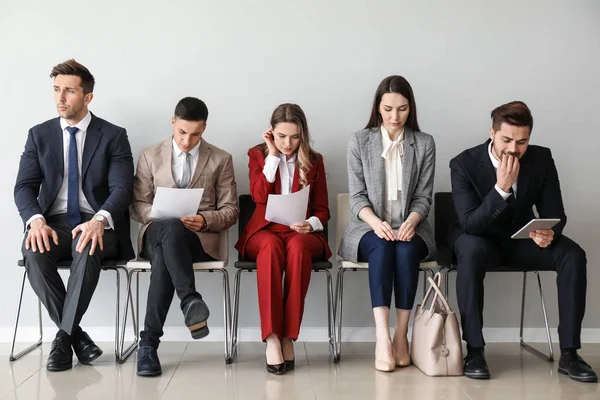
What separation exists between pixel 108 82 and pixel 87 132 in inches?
18.6

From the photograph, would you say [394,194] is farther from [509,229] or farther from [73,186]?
[73,186]

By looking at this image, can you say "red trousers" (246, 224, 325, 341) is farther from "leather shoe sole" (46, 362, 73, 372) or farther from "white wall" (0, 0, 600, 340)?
"leather shoe sole" (46, 362, 73, 372)

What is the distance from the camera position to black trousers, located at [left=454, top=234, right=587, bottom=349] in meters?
3.22

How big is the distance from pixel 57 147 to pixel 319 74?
149cm

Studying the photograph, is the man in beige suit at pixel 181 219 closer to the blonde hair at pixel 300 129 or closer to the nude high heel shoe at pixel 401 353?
the blonde hair at pixel 300 129

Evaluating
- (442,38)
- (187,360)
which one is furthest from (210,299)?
(442,38)

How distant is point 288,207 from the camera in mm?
3549

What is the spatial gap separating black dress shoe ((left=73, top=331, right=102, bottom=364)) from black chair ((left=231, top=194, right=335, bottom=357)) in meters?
0.67

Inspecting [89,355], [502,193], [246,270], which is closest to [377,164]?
[502,193]

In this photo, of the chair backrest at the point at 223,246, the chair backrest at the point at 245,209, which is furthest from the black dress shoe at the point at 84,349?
the chair backrest at the point at 245,209

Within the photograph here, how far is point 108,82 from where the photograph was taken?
406cm

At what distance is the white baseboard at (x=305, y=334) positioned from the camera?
13.3ft

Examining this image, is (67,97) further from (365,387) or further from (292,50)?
(365,387)

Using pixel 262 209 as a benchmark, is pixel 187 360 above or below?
below
